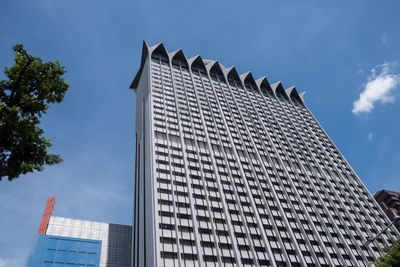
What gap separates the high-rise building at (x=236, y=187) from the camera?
46.6 meters

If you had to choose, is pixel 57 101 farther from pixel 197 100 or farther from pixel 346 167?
pixel 346 167

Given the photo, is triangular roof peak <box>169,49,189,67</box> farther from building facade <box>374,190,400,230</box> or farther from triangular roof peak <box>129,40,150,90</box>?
building facade <box>374,190,400,230</box>

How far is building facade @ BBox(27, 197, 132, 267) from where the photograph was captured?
74.8 metres

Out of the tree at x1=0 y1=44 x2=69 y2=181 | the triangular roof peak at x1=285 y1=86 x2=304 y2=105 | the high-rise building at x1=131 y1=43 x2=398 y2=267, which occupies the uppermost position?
the triangular roof peak at x1=285 y1=86 x2=304 y2=105

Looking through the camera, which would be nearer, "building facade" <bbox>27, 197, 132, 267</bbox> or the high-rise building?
the high-rise building

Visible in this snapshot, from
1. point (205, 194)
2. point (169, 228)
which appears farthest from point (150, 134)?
point (169, 228)

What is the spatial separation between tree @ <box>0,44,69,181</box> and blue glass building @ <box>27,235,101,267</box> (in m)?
70.8

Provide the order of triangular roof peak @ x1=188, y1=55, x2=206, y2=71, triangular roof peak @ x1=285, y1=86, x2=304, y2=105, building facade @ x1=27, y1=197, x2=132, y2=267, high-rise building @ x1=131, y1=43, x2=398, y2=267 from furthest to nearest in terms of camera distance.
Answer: triangular roof peak @ x1=285, y1=86, x2=304, y2=105 < triangular roof peak @ x1=188, y1=55, x2=206, y2=71 < building facade @ x1=27, y1=197, x2=132, y2=267 < high-rise building @ x1=131, y1=43, x2=398, y2=267

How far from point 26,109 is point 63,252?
73.7 meters

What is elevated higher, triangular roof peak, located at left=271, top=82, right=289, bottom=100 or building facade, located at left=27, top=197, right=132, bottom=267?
triangular roof peak, located at left=271, top=82, right=289, bottom=100

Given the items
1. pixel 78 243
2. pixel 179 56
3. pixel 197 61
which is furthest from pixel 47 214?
pixel 197 61

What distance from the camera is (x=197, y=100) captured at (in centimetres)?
8112

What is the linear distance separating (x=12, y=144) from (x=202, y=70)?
89036mm

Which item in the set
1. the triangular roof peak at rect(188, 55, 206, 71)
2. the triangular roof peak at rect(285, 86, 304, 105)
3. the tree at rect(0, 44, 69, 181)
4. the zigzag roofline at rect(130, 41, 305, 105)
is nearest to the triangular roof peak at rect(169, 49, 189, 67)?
the zigzag roofline at rect(130, 41, 305, 105)
